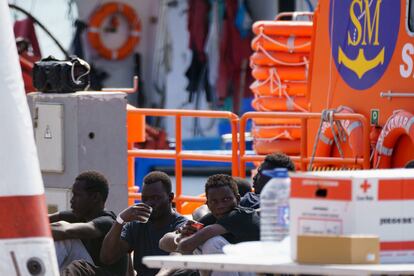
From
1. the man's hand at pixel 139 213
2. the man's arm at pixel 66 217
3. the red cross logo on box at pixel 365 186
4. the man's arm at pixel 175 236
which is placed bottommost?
the man's arm at pixel 66 217

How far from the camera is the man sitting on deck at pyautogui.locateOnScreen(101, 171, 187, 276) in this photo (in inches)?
295

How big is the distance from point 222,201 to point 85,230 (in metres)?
0.90

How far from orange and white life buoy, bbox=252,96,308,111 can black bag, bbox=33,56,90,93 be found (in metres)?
3.68

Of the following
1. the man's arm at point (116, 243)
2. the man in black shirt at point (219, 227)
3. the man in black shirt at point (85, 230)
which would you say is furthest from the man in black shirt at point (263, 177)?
the man in black shirt at point (85, 230)

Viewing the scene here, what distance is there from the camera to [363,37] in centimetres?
1002

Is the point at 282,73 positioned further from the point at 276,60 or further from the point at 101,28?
the point at 101,28

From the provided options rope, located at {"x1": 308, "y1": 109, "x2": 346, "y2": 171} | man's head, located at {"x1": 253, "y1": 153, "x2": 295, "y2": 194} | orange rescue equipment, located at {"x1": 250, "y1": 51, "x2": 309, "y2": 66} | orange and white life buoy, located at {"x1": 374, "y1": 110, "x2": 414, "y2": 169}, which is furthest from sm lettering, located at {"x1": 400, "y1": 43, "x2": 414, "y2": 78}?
orange rescue equipment, located at {"x1": 250, "y1": 51, "x2": 309, "y2": 66}

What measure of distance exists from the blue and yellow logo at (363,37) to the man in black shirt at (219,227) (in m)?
2.85

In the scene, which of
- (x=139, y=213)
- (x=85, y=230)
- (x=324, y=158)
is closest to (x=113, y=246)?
(x=85, y=230)

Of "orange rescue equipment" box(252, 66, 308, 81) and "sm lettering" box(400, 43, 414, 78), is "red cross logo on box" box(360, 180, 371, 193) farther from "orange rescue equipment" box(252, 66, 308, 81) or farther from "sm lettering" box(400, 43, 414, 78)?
"orange rescue equipment" box(252, 66, 308, 81)

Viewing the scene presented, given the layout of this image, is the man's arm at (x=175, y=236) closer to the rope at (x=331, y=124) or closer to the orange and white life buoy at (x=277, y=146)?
the rope at (x=331, y=124)

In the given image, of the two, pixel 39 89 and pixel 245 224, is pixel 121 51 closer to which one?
pixel 39 89

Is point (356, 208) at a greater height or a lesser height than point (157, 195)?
greater

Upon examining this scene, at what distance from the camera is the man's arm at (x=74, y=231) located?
7.43 meters
